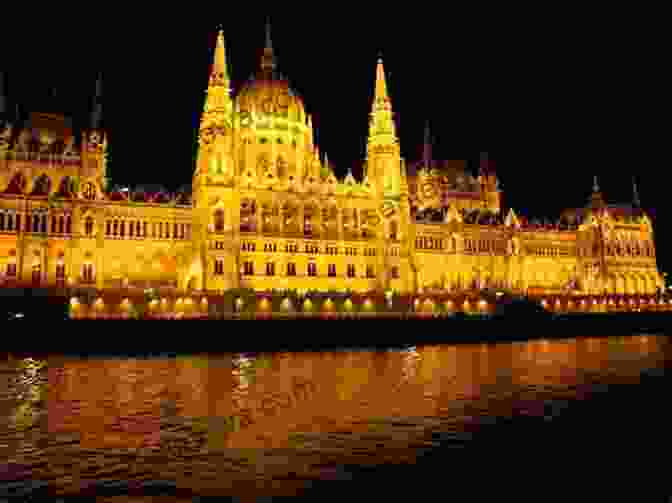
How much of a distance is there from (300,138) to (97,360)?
2481 inches

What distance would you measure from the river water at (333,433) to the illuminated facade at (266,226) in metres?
43.7

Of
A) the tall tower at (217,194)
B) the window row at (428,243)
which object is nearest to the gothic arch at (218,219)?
the tall tower at (217,194)

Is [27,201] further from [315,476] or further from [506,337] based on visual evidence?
[315,476]

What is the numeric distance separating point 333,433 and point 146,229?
63.6 meters

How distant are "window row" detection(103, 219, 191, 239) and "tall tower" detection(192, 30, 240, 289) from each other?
1641 millimetres

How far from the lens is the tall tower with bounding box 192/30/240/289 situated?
7450 centimetres

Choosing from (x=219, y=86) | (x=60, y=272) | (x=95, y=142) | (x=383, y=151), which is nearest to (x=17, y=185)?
(x=60, y=272)

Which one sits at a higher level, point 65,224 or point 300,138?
point 300,138

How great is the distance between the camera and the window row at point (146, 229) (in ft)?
245

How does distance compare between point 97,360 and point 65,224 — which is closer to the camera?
point 97,360

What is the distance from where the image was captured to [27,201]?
233ft

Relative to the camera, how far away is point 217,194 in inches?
3071

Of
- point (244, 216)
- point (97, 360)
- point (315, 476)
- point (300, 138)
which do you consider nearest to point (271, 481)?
point (315, 476)

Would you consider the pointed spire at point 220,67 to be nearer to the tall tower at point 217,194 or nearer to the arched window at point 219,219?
the tall tower at point 217,194
